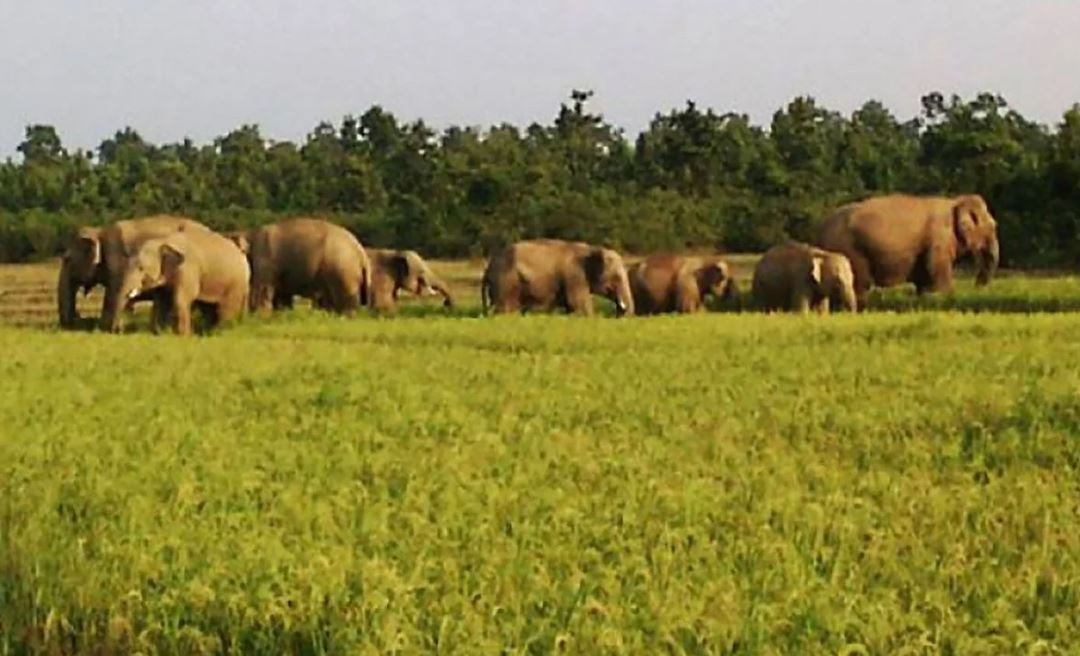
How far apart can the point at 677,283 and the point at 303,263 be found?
5916mm

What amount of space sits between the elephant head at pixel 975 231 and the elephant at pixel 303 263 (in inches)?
368

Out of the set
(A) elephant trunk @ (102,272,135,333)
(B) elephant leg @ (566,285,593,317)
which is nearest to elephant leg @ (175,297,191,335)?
(A) elephant trunk @ (102,272,135,333)

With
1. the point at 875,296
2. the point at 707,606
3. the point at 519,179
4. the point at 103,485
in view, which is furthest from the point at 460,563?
the point at 519,179

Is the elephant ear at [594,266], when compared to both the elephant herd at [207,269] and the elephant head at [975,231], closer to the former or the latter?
the elephant herd at [207,269]

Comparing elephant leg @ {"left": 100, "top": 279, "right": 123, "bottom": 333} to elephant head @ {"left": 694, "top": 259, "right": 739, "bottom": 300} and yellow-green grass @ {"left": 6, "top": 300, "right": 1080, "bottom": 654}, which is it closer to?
yellow-green grass @ {"left": 6, "top": 300, "right": 1080, "bottom": 654}

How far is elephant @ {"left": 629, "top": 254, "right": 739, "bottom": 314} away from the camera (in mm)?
23453

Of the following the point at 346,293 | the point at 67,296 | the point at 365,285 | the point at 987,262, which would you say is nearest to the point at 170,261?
the point at 67,296

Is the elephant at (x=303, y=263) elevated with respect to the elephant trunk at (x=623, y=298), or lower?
elevated

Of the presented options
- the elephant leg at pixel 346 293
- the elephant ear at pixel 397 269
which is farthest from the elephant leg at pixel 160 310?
the elephant ear at pixel 397 269

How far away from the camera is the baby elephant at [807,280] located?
66.3 ft

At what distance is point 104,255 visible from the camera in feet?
63.5

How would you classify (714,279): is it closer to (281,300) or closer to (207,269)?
(281,300)

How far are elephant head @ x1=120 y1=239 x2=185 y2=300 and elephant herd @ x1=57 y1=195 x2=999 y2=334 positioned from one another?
0.07 ft

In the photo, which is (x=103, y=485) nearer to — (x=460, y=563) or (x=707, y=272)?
(x=460, y=563)
